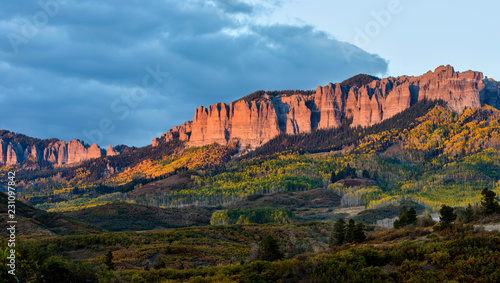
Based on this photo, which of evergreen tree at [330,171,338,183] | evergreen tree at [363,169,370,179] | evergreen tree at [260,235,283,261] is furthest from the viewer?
evergreen tree at [330,171,338,183]

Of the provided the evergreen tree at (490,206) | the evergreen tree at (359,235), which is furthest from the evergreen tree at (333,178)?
the evergreen tree at (490,206)

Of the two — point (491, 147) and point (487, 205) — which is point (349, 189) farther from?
point (487, 205)

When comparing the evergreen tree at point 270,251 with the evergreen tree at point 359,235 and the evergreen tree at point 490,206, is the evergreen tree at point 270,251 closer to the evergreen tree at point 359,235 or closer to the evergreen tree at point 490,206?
the evergreen tree at point 359,235

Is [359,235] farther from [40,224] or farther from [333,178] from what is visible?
[333,178]

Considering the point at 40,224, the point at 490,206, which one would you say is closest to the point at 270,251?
the point at 490,206

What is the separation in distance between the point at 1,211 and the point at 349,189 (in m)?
121

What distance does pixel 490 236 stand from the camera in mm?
26703

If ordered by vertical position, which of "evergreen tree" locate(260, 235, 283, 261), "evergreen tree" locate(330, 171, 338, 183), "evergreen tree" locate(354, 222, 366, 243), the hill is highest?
"evergreen tree" locate(330, 171, 338, 183)

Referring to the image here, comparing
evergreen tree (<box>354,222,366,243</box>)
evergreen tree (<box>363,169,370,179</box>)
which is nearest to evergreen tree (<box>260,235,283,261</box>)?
evergreen tree (<box>354,222,366,243</box>)

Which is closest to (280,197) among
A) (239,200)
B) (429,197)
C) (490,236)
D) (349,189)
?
(239,200)

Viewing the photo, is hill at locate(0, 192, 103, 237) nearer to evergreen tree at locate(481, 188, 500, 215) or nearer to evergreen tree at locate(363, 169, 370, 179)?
evergreen tree at locate(481, 188, 500, 215)

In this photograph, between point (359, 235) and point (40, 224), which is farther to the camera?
point (40, 224)

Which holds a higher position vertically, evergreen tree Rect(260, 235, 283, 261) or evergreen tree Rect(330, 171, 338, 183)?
evergreen tree Rect(330, 171, 338, 183)

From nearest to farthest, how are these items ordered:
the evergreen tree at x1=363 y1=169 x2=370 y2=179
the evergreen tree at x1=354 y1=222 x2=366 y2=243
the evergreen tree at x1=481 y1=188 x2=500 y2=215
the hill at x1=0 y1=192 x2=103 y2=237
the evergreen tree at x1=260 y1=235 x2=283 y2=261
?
the evergreen tree at x1=260 y1=235 x2=283 y2=261 → the evergreen tree at x1=481 y1=188 x2=500 y2=215 → the evergreen tree at x1=354 y1=222 x2=366 y2=243 → the hill at x1=0 y1=192 x2=103 y2=237 → the evergreen tree at x1=363 y1=169 x2=370 y2=179
